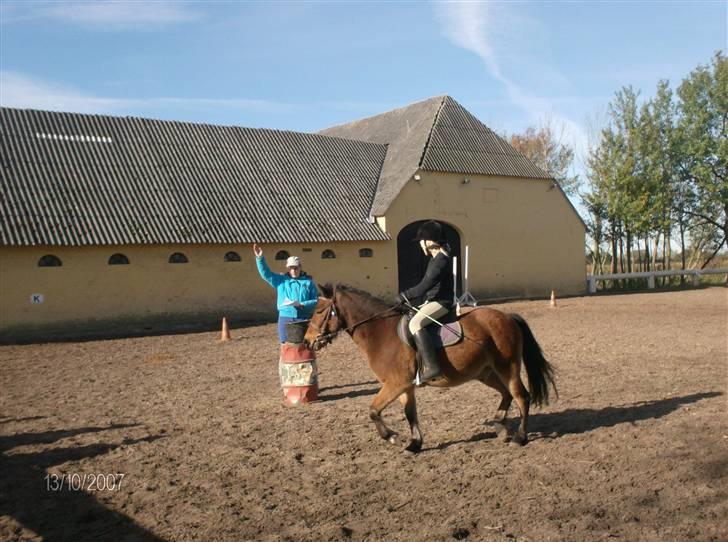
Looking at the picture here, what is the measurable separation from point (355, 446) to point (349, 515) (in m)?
1.68

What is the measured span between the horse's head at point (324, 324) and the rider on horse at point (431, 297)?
2.49 feet

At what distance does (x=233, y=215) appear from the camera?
19.8 m

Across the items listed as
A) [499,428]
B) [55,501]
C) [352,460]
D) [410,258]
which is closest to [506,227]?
[410,258]

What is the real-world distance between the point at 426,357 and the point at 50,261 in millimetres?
14079

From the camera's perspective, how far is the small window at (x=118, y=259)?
17.6 m

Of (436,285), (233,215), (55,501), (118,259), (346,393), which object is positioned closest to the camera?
(55,501)

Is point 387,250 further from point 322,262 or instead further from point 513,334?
point 513,334

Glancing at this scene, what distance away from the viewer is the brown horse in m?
6.14

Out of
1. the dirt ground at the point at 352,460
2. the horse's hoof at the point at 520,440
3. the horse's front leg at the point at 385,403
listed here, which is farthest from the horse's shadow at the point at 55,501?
the horse's hoof at the point at 520,440

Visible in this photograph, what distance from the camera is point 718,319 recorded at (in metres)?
16.2

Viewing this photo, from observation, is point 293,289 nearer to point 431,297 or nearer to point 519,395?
point 431,297

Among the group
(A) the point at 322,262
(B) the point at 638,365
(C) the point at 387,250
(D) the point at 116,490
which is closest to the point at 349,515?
(D) the point at 116,490

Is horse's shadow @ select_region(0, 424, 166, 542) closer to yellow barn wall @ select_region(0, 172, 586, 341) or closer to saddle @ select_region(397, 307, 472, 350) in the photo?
saddle @ select_region(397, 307, 472, 350)
